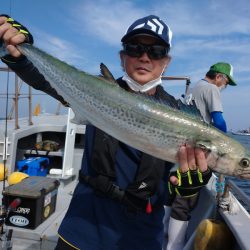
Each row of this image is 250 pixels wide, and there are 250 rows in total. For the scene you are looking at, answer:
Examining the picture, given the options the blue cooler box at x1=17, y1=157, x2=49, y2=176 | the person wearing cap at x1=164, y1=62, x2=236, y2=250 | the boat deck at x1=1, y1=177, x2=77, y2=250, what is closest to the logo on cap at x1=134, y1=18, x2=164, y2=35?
the person wearing cap at x1=164, y1=62, x2=236, y2=250

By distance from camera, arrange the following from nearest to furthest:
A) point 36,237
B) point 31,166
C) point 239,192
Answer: point 239,192
point 36,237
point 31,166

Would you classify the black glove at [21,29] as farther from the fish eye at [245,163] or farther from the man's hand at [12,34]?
the fish eye at [245,163]

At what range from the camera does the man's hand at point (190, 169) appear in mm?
2268

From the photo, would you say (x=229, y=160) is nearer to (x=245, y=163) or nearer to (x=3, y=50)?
(x=245, y=163)

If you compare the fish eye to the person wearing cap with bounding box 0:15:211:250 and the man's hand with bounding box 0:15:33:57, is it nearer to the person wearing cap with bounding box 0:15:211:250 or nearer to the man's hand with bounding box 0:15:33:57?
the person wearing cap with bounding box 0:15:211:250

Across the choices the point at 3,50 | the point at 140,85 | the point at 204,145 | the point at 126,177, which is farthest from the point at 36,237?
the point at 204,145

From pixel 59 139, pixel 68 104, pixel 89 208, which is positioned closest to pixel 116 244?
pixel 89 208

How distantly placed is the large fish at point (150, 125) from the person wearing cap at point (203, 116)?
2165mm

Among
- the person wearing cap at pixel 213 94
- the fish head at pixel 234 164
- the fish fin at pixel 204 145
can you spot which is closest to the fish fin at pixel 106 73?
the fish fin at pixel 204 145

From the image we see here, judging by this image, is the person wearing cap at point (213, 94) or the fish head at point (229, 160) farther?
the person wearing cap at point (213, 94)

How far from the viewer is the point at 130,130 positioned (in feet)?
7.76

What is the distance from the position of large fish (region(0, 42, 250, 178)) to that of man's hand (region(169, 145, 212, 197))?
0.22 ft

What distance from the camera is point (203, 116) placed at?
4.52 m

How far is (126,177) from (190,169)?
0.52m
